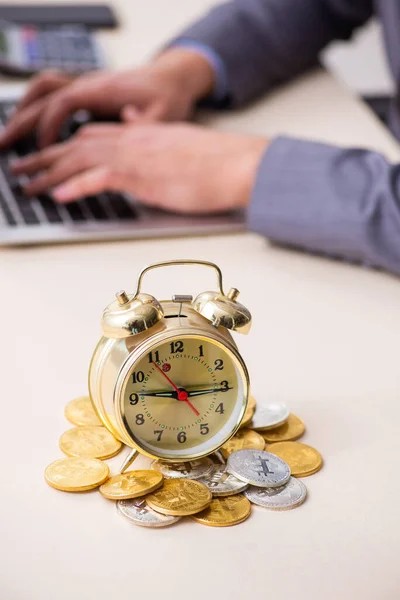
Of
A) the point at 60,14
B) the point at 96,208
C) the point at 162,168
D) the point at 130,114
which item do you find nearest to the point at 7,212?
the point at 96,208

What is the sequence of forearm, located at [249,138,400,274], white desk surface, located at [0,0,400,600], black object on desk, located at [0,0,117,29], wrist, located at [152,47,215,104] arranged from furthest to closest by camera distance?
black object on desk, located at [0,0,117,29] → wrist, located at [152,47,215,104] → forearm, located at [249,138,400,274] → white desk surface, located at [0,0,400,600]

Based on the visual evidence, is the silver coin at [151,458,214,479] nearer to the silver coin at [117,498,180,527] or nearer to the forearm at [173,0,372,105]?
the silver coin at [117,498,180,527]

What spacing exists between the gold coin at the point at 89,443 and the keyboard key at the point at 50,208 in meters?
0.49

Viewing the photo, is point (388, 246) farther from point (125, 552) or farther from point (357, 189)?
point (125, 552)

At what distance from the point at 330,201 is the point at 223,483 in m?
0.56

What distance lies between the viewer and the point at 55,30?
6.23 feet

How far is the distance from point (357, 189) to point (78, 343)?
0.48 meters

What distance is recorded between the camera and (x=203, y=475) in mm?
805

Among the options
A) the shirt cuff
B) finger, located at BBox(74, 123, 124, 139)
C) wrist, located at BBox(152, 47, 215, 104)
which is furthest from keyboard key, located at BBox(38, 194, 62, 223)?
the shirt cuff

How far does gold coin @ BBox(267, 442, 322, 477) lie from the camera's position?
2.68ft

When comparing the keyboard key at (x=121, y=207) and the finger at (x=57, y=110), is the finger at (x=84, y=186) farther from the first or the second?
the finger at (x=57, y=110)

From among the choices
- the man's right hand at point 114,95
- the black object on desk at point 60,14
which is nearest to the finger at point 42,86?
the man's right hand at point 114,95

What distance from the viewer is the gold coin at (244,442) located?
84 cm

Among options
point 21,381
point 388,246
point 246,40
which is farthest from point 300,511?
point 246,40
